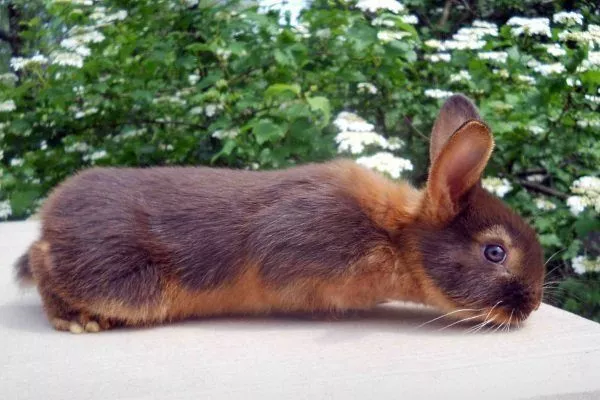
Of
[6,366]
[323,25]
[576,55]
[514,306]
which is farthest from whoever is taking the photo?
[323,25]

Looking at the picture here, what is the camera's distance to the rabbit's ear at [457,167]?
177 centimetres

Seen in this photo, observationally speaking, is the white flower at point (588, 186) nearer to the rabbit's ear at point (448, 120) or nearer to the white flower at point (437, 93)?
the white flower at point (437, 93)

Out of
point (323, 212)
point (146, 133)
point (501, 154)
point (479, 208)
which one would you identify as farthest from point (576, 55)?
point (146, 133)

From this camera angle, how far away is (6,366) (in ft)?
5.47

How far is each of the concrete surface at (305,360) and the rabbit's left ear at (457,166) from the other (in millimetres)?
334

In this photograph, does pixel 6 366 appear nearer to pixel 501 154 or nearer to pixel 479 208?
pixel 479 208

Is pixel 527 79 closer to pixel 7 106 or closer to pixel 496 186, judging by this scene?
pixel 496 186

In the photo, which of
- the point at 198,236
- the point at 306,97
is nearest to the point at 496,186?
the point at 306,97

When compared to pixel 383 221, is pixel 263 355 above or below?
below

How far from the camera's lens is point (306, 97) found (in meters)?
3.10

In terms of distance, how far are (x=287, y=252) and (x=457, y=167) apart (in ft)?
1.55

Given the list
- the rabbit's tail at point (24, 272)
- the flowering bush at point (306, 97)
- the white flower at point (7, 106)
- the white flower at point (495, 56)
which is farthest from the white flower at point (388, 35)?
the white flower at point (7, 106)

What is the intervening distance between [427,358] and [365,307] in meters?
0.30

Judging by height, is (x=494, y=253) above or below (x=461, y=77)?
above
